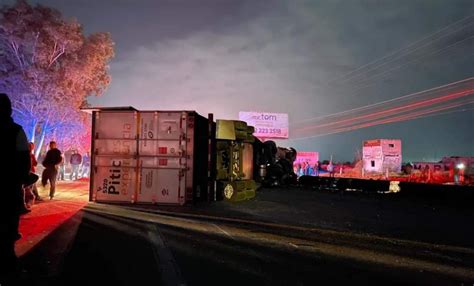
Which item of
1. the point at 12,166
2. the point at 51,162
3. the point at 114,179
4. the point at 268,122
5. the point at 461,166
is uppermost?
the point at 268,122

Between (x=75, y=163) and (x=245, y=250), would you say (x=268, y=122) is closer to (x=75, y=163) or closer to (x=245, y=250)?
(x=75, y=163)

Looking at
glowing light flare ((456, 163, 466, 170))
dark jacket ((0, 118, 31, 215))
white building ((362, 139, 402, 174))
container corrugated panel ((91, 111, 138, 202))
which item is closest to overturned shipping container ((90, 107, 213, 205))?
container corrugated panel ((91, 111, 138, 202))

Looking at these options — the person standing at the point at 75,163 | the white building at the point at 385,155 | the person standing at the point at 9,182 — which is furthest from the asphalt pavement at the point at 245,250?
the white building at the point at 385,155

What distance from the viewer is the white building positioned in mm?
41750

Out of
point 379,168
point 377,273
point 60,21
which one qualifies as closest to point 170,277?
point 377,273

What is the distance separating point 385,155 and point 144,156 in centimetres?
3370

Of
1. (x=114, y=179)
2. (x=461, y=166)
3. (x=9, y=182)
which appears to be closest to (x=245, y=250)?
(x=9, y=182)

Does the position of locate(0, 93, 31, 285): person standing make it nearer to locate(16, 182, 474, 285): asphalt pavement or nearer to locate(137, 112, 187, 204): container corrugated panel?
locate(16, 182, 474, 285): asphalt pavement

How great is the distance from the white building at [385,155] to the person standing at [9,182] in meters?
41.0

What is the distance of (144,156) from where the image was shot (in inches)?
514

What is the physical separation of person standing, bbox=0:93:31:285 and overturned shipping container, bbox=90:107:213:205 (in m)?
8.76

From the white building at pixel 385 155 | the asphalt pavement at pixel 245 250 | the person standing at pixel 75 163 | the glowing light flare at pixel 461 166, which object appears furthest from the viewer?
the white building at pixel 385 155

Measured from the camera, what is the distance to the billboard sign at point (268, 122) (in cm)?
5234

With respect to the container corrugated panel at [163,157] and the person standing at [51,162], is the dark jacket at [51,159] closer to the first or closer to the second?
the person standing at [51,162]
